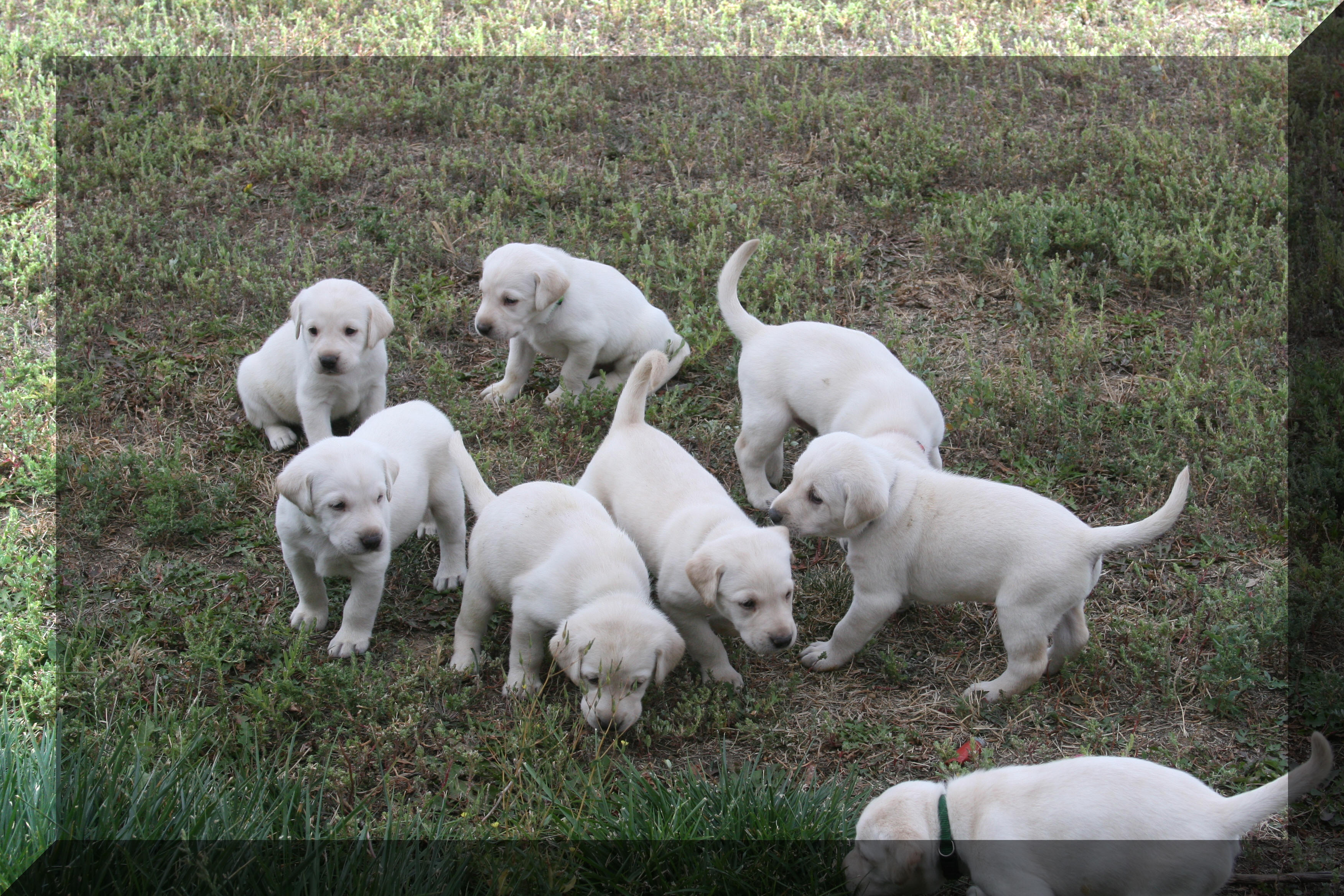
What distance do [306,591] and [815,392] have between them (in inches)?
93.0

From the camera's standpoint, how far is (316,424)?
5.57 m

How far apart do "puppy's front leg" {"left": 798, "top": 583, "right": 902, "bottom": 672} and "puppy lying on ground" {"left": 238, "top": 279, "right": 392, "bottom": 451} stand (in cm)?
257

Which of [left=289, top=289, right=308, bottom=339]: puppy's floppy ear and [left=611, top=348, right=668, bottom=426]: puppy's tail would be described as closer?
[left=611, top=348, right=668, bottom=426]: puppy's tail

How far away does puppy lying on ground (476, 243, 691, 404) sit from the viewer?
5914 mm

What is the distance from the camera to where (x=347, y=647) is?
14.9 ft

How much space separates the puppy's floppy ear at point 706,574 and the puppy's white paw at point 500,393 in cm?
245

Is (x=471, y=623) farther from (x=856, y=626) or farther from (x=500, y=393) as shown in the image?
(x=500, y=393)

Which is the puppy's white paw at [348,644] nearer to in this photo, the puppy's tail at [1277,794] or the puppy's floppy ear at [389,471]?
the puppy's floppy ear at [389,471]

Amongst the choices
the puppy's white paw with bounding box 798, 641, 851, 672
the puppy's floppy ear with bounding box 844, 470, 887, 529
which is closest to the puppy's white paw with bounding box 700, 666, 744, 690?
the puppy's white paw with bounding box 798, 641, 851, 672

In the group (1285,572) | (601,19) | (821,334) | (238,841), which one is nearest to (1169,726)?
(1285,572)

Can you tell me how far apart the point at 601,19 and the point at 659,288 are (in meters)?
3.86

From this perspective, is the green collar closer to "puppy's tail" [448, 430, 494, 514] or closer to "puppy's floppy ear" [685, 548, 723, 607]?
"puppy's floppy ear" [685, 548, 723, 607]

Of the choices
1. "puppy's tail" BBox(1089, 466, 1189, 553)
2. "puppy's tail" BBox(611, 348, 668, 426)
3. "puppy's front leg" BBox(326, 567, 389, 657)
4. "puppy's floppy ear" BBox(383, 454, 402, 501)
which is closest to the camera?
"puppy's tail" BBox(1089, 466, 1189, 553)

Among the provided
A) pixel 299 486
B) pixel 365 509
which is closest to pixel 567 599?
pixel 365 509
